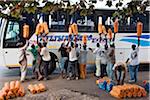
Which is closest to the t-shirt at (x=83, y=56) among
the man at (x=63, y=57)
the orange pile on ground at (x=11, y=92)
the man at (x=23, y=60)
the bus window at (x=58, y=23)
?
the man at (x=63, y=57)

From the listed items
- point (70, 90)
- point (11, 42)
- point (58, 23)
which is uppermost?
point (58, 23)

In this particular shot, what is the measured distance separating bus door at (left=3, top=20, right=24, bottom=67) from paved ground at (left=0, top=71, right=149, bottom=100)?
75cm

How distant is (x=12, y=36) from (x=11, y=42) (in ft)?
0.78

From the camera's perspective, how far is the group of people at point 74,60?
1167cm

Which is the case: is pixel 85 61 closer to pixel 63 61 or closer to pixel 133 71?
pixel 63 61

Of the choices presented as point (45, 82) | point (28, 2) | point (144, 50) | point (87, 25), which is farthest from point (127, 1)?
point (144, 50)

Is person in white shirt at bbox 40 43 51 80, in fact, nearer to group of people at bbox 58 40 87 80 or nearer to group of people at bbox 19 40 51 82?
group of people at bbox 19 40 51 82

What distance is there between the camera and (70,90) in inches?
408

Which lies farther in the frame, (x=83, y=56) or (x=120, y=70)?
(x=83, y=56)

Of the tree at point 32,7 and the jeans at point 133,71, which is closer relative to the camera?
the tree at point 32,7

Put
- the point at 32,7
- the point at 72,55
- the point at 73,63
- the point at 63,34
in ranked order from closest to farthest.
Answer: the point at 32,7 → the point at 72,55 → the point at 73,63 → the point at 63,34

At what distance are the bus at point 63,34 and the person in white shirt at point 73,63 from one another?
3.77 ft

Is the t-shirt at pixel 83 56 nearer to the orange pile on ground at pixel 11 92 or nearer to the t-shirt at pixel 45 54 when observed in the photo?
the t-shirt at pixel 45 54

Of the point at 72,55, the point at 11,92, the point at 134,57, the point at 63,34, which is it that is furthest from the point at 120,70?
the point at 63,34
